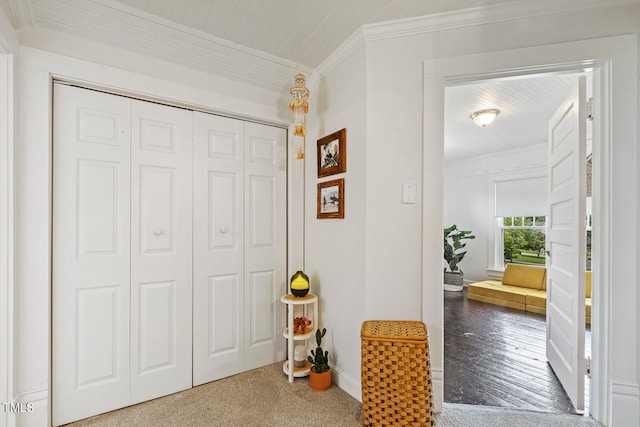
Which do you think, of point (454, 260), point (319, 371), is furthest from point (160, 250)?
point (454, 260)

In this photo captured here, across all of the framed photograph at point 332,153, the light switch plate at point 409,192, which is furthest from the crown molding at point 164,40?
the light switch plate at point 409,192

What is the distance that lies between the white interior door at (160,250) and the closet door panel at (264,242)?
43cm

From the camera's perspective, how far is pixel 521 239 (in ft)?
16.3

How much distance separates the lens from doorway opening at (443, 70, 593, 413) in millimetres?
2084

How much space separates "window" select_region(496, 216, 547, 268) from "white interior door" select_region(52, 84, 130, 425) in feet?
18.2

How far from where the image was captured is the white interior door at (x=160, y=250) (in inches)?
73.4

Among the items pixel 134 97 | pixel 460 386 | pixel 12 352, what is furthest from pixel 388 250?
pixel 12 352

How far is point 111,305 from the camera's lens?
1.79m

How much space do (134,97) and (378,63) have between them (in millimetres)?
1560

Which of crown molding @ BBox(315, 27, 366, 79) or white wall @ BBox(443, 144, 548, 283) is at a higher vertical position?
crown molding @ BBox(315, 27, 366, 79)

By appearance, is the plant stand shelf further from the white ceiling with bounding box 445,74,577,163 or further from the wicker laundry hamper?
the white ceiling with bounding box 445,74,577,163

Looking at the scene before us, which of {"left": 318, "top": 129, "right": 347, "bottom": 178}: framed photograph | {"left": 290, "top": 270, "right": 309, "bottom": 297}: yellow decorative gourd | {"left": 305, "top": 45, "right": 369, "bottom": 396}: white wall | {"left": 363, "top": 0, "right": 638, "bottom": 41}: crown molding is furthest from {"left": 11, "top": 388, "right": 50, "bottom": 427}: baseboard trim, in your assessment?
{"left": 363, "top": 0, "right": 638, "bottom": 41}: crown molding

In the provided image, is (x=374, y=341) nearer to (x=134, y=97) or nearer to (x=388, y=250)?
(x=388, y=250)

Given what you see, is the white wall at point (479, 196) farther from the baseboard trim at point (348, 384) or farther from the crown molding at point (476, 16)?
the baseboard trim at point (348, 384)
